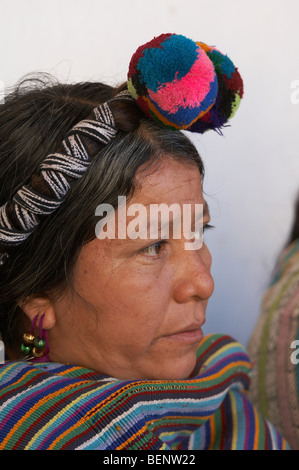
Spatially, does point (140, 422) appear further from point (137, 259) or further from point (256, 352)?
point (256, 352)

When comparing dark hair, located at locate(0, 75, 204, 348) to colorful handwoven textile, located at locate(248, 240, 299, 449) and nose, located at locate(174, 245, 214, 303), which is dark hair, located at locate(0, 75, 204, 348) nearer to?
nose, located at locate(174, 245, 214, 303)

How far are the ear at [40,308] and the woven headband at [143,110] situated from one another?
4.6 inches

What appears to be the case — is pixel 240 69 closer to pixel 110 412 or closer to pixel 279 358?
pixel 279 358

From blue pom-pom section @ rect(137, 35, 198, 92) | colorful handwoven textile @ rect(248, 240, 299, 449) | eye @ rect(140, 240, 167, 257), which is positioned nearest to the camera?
blue pom-pom section @ rect(137, 35, 198, 92)

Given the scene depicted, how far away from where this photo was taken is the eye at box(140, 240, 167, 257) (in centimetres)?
105

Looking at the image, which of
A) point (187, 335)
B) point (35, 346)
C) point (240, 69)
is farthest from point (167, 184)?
point (240, 69)

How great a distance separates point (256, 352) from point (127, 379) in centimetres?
59

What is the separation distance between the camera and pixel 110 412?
0.98 metres

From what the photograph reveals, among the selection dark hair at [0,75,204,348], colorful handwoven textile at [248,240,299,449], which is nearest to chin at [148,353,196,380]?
dark hair at [0,75,204,348]

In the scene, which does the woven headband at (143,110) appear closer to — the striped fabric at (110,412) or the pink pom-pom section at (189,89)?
the pink pom-pom section at (189,89)

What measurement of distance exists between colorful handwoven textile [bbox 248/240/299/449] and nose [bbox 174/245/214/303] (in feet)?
1.65

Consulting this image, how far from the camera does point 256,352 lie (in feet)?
5.24

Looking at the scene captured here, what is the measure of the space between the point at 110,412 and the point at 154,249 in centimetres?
28

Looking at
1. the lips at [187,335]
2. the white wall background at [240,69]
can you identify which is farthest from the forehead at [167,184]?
the white wall background at [240,69]
